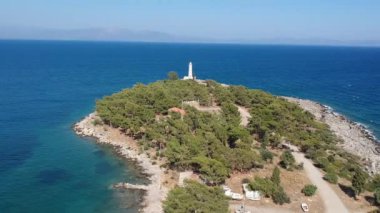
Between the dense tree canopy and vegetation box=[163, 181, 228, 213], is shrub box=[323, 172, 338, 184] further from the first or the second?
vegetation box=[163, 181, 228, 213]

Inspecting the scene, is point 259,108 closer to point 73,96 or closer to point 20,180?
point 20,180

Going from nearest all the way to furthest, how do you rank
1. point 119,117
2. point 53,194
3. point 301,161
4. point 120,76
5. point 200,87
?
point 53,194 → point 301,161 → point 119,117 → point 200,87 → point 120,76

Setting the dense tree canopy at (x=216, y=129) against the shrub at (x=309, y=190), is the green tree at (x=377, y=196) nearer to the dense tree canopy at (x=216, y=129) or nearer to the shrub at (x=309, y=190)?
→ the shrub at (x=309, y=190)

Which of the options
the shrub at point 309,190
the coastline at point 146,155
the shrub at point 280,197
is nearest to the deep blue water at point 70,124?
the coastline at point 146,155

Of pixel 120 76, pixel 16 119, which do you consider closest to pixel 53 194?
pixel 16 119

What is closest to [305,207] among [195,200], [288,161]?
[288,161]

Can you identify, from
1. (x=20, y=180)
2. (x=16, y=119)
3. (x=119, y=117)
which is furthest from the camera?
(x=16, y=119)

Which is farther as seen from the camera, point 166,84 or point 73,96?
point 73,96
